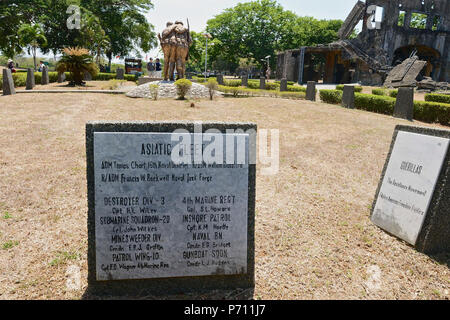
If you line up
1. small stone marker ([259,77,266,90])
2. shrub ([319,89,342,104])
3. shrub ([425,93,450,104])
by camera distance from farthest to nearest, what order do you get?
small stone marker ([259,77,266,90])
shrub ([319,89,342,104])
shrub ([425,93,450,104])

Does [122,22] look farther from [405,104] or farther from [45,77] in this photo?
[405,104]

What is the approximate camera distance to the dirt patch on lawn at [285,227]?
294cm

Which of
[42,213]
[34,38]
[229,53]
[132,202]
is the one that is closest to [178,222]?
[132,202]

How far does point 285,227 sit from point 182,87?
1210 cm

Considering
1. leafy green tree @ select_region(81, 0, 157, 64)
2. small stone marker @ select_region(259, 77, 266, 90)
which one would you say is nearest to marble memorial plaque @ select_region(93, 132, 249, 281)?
small stone marker @ select_region(259, 77, 266, 90)

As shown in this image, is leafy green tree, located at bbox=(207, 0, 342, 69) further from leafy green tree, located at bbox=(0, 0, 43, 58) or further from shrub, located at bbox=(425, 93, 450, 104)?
shrub, located at bbox=(425, 93, 450, 104)

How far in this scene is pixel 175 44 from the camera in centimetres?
1684

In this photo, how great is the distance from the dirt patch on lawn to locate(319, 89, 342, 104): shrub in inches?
367

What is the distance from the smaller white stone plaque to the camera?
343 centimetres

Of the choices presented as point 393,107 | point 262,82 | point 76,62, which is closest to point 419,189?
point 393,107

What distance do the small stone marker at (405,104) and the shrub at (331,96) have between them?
13.3ft

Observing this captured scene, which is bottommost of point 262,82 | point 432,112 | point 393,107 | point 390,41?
point 432,112

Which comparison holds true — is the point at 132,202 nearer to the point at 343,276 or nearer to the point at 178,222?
the point at 178,222
